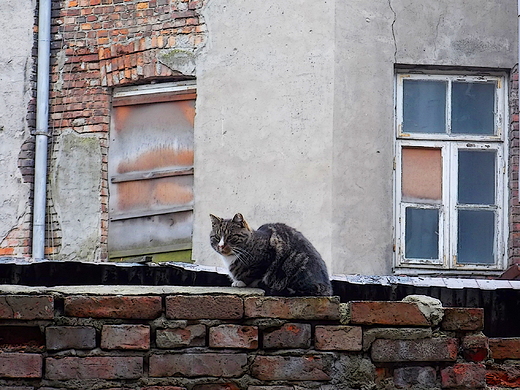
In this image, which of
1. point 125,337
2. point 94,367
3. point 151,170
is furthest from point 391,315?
point 151,170

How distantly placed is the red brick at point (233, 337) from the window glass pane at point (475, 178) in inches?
217

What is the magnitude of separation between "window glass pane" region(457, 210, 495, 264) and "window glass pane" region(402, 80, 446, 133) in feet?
2.58

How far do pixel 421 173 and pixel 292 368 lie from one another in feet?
17.7

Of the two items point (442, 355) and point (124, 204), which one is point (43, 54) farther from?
point (442, 355)

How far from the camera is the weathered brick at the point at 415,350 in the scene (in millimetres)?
4242

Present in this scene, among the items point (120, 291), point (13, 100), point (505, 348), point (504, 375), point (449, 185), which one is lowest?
point (504, 375)

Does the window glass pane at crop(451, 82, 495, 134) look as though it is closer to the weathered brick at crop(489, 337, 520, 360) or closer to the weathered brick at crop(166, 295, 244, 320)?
the weathered brick at crop(489, 337, 520, 360)

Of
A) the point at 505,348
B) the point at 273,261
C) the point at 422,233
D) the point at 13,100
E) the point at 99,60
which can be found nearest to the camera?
the point at 505,348

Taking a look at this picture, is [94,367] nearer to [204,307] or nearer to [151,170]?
[204,307]

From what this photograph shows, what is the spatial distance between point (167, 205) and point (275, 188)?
1012 mm

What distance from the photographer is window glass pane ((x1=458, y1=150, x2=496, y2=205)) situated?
31.0 ft

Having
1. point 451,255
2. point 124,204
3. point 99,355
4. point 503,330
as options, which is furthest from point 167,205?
point 99,355

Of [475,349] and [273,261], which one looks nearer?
[475,349]

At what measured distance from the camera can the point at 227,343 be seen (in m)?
4.24
